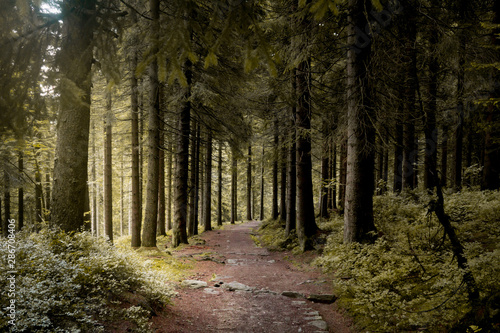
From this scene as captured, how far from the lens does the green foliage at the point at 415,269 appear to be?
12.1 ft

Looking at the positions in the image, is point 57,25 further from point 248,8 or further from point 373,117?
point 373,117

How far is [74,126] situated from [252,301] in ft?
17.8

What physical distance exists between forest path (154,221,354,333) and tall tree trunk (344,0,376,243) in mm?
1903

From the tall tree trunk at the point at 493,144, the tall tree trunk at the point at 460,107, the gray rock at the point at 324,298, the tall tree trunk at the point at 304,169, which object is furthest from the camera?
the tall tree trunk at the point at 304,169

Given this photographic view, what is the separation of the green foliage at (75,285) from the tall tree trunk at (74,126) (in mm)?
512

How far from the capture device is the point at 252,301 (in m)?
6.04

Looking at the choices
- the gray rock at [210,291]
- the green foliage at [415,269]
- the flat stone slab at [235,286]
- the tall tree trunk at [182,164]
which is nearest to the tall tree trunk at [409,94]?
the green foliage at [415,269]

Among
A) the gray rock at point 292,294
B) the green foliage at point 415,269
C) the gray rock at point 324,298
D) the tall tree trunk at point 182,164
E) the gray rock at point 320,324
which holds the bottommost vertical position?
the gray rock at point 292,294

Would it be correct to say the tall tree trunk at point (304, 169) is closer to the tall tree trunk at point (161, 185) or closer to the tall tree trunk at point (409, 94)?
the tall tree trunk at point (409, 94)

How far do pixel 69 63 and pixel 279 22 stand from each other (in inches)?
340

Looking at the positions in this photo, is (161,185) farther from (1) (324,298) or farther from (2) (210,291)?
(1) (324,298)

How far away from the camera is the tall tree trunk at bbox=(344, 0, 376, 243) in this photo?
24.5 feet

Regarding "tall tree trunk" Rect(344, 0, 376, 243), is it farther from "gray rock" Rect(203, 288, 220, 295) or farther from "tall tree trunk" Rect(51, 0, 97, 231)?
"tall tree trunk" Rect(51, 0, 97, 231)

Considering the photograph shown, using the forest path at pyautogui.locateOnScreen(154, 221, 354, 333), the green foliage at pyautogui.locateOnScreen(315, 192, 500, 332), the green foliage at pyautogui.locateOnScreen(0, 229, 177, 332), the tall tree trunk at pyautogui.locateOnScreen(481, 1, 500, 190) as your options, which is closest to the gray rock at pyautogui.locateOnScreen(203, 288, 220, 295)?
the forest path at pyautogui.locateOnScreen(154, 221, 354, 333)
